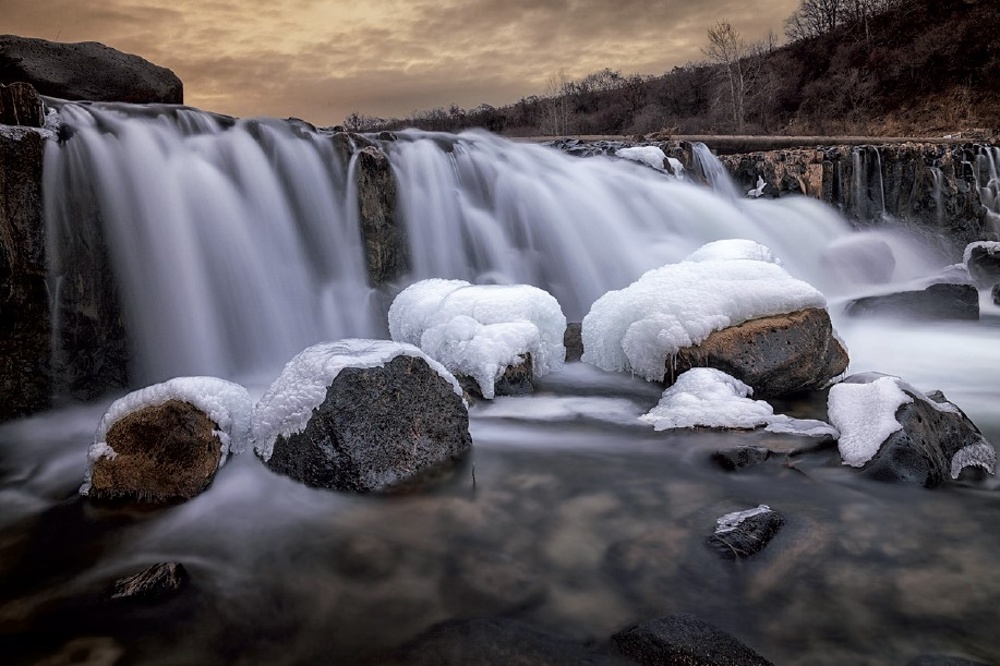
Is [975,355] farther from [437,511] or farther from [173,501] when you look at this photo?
[173,501]

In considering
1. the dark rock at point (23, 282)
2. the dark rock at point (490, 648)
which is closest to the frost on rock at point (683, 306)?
the dark rock at point (490, 648)

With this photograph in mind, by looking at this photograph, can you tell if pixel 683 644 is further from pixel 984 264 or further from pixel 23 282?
pixel 984 264

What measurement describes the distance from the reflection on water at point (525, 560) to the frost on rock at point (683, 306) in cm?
94

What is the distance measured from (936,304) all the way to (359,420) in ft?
22.3

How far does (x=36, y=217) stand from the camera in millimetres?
4336

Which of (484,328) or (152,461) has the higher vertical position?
(484,328)

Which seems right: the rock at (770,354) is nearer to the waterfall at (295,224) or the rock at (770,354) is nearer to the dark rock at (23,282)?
the waterfall at (295,224)

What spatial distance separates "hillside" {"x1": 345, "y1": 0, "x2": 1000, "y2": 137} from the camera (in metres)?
23.8

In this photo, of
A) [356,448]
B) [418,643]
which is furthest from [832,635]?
[356,448]

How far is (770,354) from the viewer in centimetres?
419

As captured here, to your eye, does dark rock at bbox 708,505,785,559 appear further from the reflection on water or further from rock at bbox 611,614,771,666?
rock at bbox 611,614,771,666

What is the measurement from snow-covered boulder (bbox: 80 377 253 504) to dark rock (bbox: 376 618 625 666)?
162cm

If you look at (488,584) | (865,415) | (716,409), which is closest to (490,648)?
(488,584)

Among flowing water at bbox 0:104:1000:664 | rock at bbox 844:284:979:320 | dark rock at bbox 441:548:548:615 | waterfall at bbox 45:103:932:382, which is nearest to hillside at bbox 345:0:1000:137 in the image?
rock at bbox 844:284:979:320
